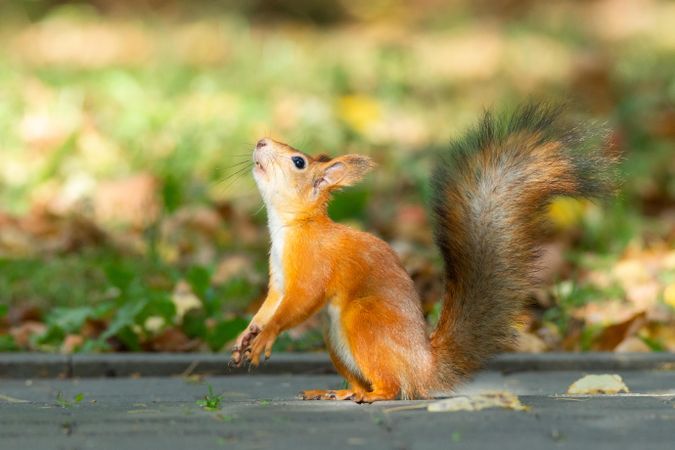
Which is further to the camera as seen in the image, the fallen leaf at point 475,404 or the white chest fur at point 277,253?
the white chest fur at point 277,253

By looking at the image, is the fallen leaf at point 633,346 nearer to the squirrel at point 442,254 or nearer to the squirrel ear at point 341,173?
the squirrel at point 442,254

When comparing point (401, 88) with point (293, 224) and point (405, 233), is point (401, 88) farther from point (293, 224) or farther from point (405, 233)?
point (293, 224)

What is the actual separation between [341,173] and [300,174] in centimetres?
13

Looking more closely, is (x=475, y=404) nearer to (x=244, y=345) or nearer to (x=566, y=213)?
(x=244, y=345)

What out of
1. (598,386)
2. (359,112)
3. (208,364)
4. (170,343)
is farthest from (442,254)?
(359,112)

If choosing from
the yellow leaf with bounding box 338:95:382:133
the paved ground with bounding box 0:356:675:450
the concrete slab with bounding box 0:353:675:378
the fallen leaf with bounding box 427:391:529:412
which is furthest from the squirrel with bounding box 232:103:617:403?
the yellow leaf with bounding box 338:95:382:133

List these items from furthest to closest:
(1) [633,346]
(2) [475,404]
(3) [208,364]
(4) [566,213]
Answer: (4) [566,213] < (1) [633,346] < (3) [208,364] < (2) [475,404]

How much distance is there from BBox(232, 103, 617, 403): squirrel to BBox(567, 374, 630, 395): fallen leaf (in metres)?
0.36

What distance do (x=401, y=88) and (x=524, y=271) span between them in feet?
18.6

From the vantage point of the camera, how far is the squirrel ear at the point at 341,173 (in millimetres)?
4109

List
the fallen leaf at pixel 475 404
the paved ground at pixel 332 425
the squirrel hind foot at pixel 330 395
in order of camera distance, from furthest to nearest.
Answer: the squirrel hind foot at pixel 330 395 < the fallen leaf at pixel 475 404 < the paved ground at pixel 332 425

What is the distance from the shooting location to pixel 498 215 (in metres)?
4.04

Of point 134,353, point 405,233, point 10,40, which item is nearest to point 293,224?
point 134,353

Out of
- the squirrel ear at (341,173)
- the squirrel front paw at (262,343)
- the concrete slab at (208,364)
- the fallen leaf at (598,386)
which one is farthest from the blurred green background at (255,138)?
Answer: the squirrel front paw at (262,343)
